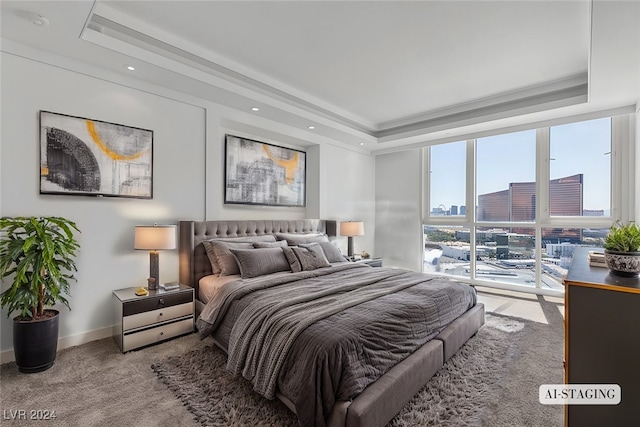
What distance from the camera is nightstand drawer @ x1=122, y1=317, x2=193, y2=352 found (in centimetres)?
263

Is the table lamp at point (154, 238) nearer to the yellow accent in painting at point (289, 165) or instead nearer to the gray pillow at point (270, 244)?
the gray pillow at point (270, 244)

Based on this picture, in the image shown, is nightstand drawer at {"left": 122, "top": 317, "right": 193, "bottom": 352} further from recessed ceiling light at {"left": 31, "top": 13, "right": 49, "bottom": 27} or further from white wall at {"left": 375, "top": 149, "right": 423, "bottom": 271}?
white wall at {"left": 375, "top": 149, "right": 423, "bottom": 271}

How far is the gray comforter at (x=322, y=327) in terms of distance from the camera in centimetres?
163

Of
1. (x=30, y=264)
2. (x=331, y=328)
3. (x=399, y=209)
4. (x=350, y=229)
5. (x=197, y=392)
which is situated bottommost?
(x=197, y=392)

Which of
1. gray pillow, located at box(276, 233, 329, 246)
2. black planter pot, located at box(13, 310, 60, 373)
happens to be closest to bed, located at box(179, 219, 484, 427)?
gray pillow, located at box(276, 233, 329, 246)

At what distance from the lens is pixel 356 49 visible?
3.05 meters

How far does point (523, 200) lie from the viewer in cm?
481

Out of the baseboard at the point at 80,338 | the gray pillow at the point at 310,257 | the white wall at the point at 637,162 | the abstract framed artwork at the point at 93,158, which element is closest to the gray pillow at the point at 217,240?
the gray pillow at the point at 310,257

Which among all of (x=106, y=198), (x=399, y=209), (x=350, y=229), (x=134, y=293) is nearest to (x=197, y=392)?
(x=134, y=293)

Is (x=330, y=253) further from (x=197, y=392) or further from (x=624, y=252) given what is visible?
(x=624, y=252)

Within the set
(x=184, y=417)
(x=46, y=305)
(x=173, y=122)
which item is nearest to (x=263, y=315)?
(x=184, y=417)

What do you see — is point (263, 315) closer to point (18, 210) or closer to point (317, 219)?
point (18, 210)

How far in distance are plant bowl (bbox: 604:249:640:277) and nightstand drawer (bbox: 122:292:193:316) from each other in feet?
10.8

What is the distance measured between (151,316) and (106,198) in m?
1.23
